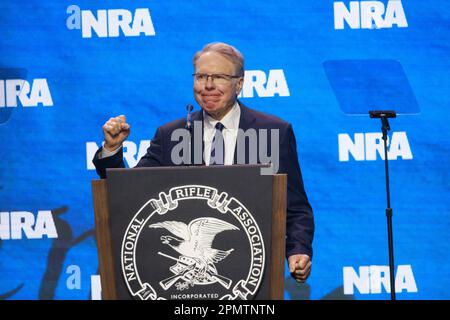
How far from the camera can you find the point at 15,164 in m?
4.55

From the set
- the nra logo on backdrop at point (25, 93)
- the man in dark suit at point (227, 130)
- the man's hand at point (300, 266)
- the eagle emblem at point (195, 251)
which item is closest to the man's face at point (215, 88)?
the man in dark suit at point (227, 130)

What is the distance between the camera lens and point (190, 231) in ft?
7.17

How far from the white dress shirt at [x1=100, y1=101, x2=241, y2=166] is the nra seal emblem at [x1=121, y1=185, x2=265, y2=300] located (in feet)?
2.44

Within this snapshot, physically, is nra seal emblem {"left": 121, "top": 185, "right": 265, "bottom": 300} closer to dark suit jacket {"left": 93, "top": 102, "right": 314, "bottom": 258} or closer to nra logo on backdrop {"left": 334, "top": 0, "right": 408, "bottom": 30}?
dark suit jacket {"left": 93, "top": 102, "right": 314, "bottom": 258}

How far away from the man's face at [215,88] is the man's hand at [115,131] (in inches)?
23.2

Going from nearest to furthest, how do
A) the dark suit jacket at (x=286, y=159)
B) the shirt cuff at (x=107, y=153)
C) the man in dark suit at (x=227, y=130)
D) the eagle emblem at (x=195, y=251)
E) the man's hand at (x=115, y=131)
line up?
the eagle emblem at (x=195, y=251)
the man's hand at (x=115, y=131)
the shirt cuff at (x=107, y=153)
the dark suit jacket at (x=286, y=159)
the man in dark suit at (x=227, y=130)

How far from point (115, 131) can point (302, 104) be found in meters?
2.20

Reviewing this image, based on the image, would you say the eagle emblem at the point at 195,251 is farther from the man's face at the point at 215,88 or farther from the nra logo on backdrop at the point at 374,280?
the nra logo on backdrop at the point at 374,280

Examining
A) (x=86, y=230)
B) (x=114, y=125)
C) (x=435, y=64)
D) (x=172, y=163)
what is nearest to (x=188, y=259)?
(x=114, y=125)

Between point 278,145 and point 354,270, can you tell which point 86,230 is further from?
point 278,145

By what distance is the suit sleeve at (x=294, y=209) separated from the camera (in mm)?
2611

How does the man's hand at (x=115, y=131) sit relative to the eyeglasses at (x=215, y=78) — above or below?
below

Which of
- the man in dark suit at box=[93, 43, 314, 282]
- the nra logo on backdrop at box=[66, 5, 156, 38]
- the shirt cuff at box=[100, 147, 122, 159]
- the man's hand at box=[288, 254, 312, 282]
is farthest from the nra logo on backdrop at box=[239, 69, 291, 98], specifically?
the man's hand at box=[288, 254, 312, 282]

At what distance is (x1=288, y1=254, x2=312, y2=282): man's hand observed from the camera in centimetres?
244
